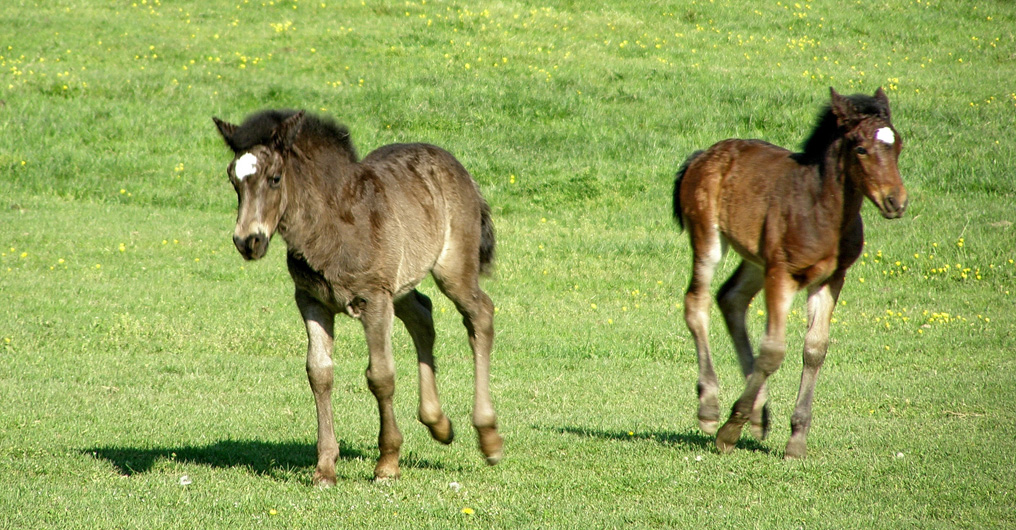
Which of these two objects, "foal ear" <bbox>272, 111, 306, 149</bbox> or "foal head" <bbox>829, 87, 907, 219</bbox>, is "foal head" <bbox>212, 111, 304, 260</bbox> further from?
"foal head" <bbox>829, 87, 907, 219</bbox>

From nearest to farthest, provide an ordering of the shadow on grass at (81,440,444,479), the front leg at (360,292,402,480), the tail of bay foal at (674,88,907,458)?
the front leg at (360,292,402,480) → the shadow on grass at (81,440,444,479) → the tail of bay foal at (674,88,907,458)

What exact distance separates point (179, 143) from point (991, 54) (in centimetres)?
2125

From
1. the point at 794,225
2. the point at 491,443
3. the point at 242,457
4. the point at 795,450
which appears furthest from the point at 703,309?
the point at 242,457

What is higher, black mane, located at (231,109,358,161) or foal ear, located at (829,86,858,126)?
foal ear, located at (829,86,858,126)

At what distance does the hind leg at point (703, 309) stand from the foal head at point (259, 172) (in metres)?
3.80

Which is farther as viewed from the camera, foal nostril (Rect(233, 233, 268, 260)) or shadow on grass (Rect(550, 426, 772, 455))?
shadow on grass (Rect(550, 426, 772, 455))

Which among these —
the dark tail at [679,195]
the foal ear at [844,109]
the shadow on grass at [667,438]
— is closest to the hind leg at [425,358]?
the shadow on grass at [667,438]

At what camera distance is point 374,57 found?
955 inches

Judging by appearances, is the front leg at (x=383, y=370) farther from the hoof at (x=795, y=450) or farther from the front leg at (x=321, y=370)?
the hoof at (x=795, y=450)

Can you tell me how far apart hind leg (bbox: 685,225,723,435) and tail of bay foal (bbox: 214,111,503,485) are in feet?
6.50

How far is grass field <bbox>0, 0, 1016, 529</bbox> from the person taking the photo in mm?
6715

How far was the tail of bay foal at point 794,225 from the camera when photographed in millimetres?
7293

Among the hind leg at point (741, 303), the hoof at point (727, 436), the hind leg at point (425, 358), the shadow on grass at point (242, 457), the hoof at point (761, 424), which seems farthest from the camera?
the hind leg at point (741, 303)

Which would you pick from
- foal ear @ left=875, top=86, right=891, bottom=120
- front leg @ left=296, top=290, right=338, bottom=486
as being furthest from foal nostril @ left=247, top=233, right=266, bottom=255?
foal ear @ left=875, top=86, right=891, bottom=120
